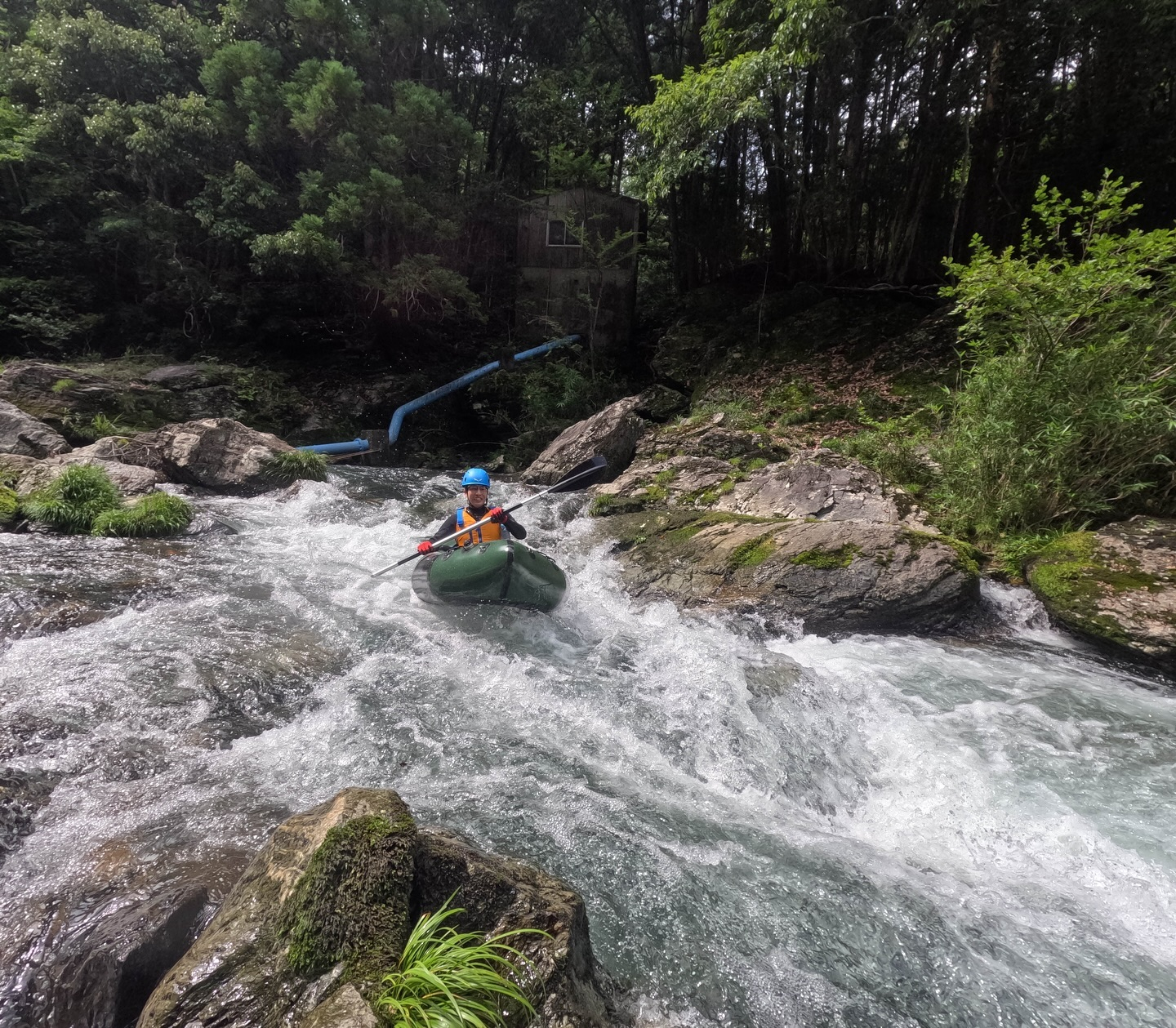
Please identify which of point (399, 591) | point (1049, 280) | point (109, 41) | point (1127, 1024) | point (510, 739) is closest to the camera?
point (1127, 1024)

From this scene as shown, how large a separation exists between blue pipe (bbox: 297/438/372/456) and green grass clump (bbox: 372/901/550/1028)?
37.5 ft

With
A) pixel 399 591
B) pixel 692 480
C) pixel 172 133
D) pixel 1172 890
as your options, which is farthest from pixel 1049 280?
pixel 172 133

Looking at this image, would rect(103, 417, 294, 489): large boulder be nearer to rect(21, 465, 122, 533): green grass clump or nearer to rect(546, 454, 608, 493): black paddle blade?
rect(21, 465, 122, 533): green grass clump

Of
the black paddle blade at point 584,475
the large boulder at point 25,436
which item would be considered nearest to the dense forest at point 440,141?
the large boulder at point 25,436

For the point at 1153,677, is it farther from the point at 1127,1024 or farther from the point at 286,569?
the point at 286,569

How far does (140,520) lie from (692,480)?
20.4 feet

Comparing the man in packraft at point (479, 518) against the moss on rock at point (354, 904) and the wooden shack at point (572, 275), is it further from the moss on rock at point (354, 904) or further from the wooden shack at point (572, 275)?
the wooden shack at point (572, 275)

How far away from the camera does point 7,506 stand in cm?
604

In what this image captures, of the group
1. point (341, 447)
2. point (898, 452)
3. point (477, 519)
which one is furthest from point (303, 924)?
point (341, 447)

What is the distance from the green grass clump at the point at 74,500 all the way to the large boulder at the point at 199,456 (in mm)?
1817

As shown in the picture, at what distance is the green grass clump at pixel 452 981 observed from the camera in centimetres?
143

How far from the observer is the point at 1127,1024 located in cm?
200

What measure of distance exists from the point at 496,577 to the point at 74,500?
466 centimetres

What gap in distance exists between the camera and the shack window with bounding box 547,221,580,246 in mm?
16484
